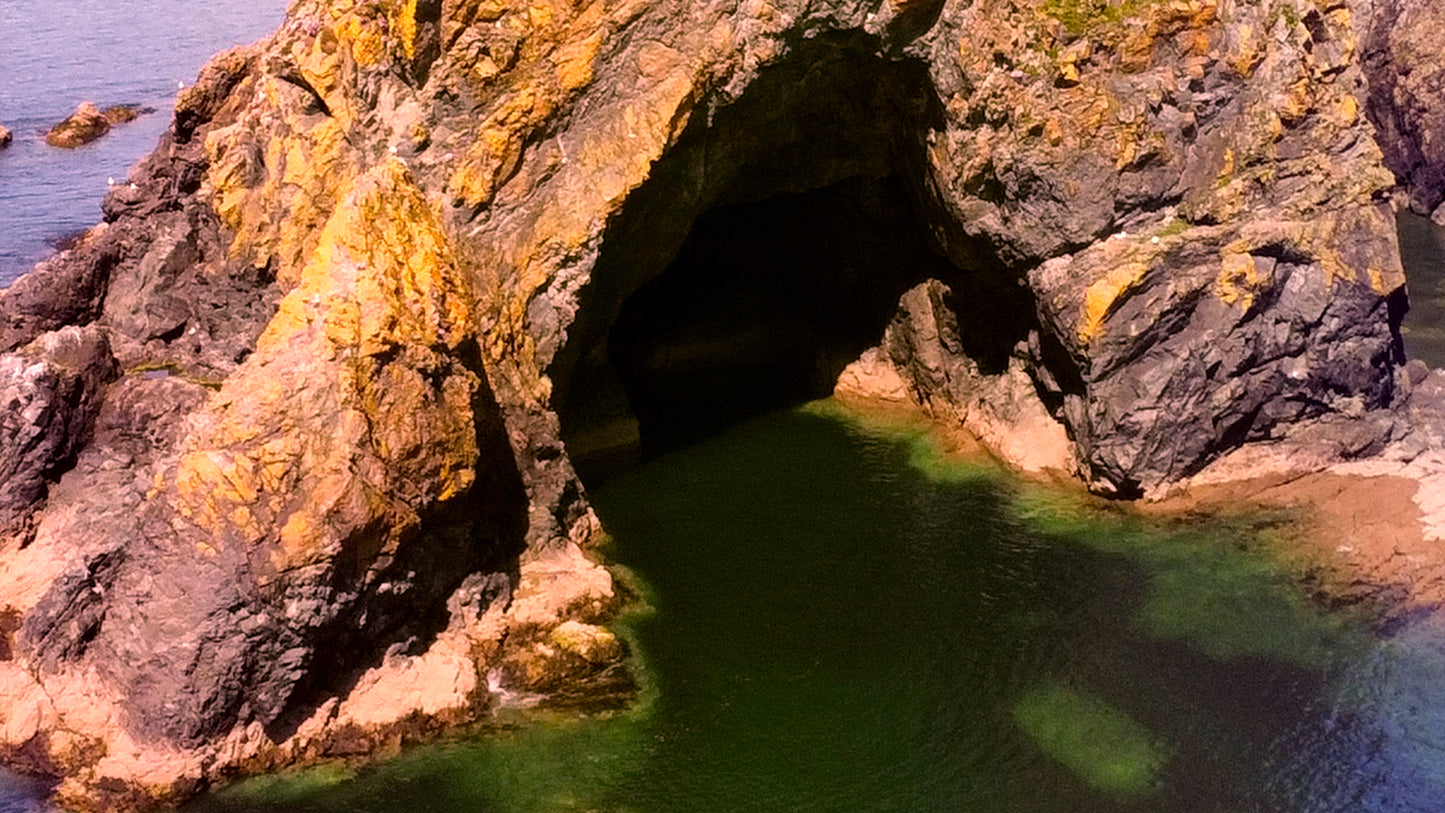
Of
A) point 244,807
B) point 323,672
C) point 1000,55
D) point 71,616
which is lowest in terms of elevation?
point 244,807

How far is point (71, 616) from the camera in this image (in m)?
16.7

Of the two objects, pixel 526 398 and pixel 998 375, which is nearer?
pixel 526 398

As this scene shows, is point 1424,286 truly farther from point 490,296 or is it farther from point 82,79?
point 82,79

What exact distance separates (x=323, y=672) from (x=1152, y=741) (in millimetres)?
11467

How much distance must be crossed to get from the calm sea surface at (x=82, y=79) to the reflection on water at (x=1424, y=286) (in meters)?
37.4

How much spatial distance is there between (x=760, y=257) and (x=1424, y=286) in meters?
17.0

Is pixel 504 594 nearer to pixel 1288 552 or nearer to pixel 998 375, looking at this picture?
pixel 998 375

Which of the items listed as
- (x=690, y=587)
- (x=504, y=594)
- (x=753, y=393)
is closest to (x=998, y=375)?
(x=753, y=393)

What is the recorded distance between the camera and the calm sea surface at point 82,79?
4138cm

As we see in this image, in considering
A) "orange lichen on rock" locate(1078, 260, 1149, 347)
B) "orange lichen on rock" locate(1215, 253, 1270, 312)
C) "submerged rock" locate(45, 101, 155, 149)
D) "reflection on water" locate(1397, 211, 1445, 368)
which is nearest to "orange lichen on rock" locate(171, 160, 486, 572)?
"orange lichen on rock" locate(1078, 260, 1149, 347)

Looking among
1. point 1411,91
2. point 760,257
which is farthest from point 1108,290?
point 1411,91

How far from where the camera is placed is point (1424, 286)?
29938 millimetres

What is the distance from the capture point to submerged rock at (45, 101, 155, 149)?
157ft

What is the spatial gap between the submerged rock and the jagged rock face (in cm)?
3114
